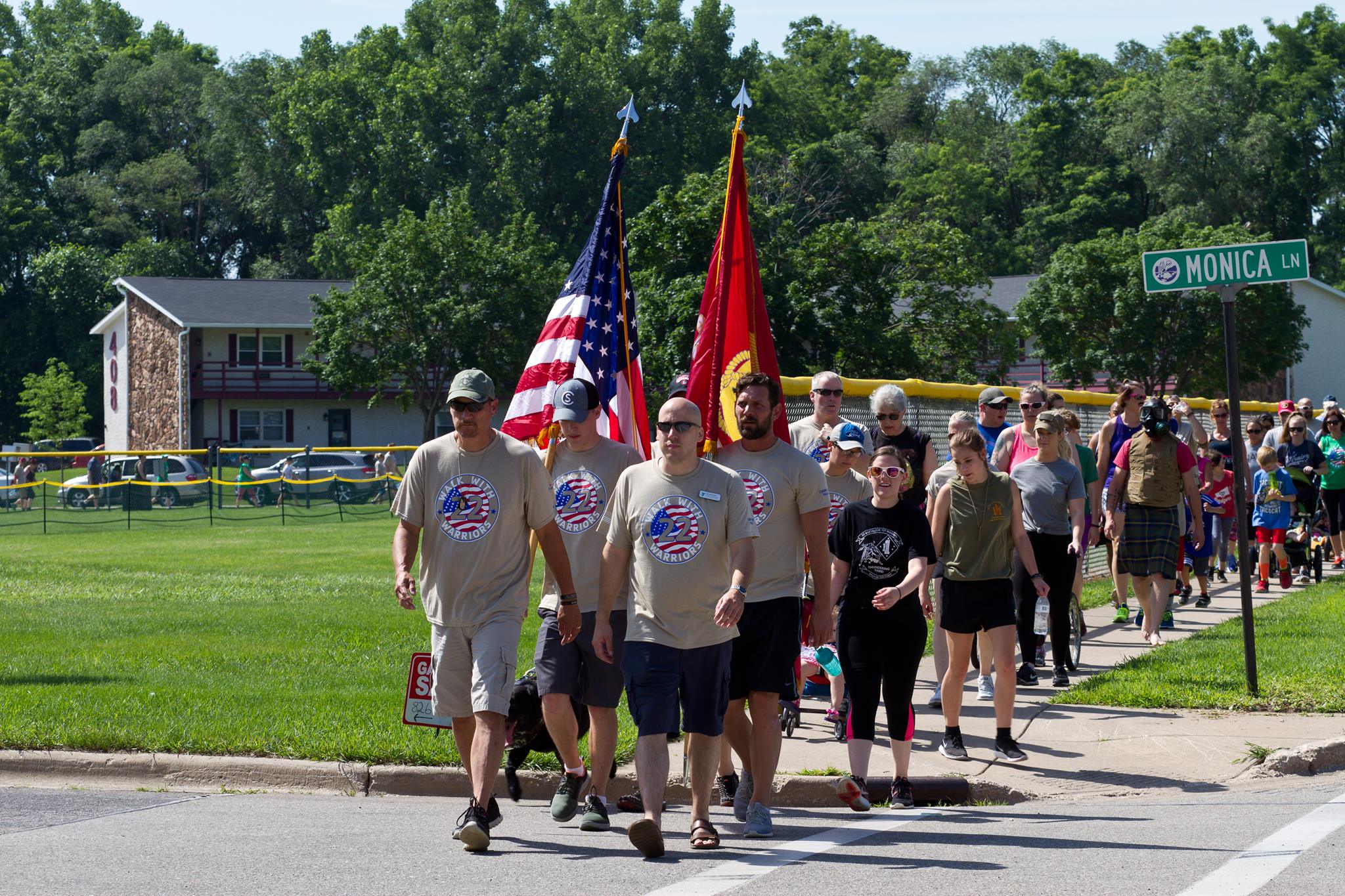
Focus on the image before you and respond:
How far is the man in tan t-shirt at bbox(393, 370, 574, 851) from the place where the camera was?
668 cm

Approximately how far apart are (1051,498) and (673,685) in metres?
4.96

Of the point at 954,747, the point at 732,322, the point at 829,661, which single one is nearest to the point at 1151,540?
the point at 954,747

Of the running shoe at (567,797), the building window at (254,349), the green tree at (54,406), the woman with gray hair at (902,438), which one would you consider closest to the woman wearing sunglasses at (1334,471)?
the woman with gray hair at (902,438)

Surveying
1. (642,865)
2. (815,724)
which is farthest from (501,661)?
(815,724)

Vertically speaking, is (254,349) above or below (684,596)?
above

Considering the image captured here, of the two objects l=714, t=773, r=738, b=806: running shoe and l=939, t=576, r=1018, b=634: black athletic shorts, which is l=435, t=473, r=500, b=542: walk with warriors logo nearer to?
l=714, t=773, r=738, b=806: running shoe

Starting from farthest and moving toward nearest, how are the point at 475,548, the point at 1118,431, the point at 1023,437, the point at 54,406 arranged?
1. the point at 54,406
2. the point at 1118,431
3. the point at 1023,437
4. the point at 475,548

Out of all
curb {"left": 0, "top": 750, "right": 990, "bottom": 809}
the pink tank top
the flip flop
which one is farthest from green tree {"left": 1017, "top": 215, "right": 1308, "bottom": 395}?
the flip flop

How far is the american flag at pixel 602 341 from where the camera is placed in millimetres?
8422

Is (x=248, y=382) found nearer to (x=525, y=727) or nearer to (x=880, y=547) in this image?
(x=525, y=727)

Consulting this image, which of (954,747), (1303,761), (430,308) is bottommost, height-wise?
(1303,761)

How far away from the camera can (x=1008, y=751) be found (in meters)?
8.45

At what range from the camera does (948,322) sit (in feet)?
122

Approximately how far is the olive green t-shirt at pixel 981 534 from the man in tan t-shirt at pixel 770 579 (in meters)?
1.77
